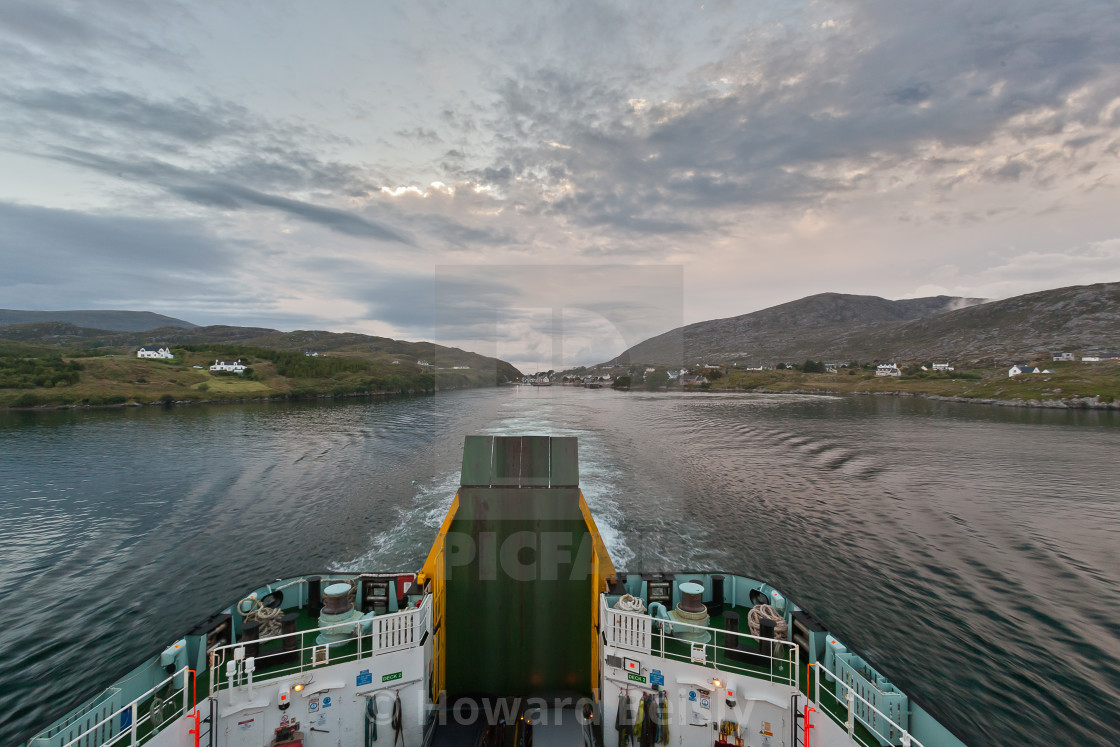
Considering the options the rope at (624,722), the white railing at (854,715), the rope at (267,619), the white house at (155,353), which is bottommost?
the rope at (624,722)

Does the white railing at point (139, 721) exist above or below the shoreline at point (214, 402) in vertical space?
below

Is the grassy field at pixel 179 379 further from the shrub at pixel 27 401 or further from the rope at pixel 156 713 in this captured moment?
the rope at pixel 156 713

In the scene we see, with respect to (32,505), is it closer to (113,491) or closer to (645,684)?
(113,491)

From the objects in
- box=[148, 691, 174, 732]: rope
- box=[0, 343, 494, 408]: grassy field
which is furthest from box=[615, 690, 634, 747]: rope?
box=[0, 343, 494, 408]: grassy field

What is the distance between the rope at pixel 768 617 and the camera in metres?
8.02

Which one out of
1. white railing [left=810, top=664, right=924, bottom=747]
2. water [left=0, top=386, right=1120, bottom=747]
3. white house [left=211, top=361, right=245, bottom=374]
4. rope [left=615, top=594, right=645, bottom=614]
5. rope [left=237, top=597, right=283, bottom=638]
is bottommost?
water [left=0, top=386, right=1120, bottom=747]

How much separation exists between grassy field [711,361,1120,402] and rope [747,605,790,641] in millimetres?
112071

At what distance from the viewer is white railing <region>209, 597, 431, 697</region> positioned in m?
7.23

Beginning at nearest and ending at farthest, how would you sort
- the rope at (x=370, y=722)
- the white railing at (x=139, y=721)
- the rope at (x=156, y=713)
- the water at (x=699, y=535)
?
the white railing at (x=139, y=721)
the rope at (x=156, y=713)
the rope at (x=370, y=722)
the water at (x=699, y=535)

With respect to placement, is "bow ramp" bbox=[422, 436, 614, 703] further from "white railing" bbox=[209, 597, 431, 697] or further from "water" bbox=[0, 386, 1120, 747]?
"water" bbox=[0, 386, 1120, 747]

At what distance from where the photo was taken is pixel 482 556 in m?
9.30

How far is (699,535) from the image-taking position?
77.7ft

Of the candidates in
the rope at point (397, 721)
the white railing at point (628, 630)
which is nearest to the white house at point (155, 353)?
the rope at point (397, 721)

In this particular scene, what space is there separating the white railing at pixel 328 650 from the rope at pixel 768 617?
6131mm
